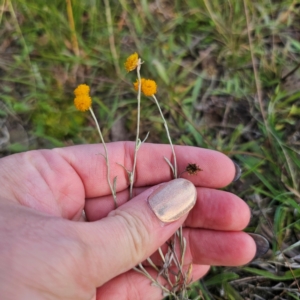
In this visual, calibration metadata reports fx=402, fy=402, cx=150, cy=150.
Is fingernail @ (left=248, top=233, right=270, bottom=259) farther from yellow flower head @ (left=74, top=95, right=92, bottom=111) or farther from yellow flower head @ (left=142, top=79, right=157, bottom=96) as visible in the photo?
yellow flower head @ (left=74, top=95, right=92, bottom=111)

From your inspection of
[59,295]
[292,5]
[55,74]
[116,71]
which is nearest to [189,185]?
[59,295]

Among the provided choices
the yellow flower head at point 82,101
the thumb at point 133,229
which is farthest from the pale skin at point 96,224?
the yellow flower head at point 82,101

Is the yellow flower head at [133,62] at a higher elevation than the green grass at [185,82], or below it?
higher

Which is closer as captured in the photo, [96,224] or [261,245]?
[96,224]

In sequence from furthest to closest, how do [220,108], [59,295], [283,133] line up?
[220,108] < [283,133] < [59,295]

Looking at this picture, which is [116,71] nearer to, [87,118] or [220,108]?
[87,118]

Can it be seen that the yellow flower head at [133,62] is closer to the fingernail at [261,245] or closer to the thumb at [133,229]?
the thumb at [133,229]

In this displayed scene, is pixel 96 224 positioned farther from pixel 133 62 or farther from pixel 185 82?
pixel 185 82

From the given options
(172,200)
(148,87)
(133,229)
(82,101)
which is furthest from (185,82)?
(133,229)
